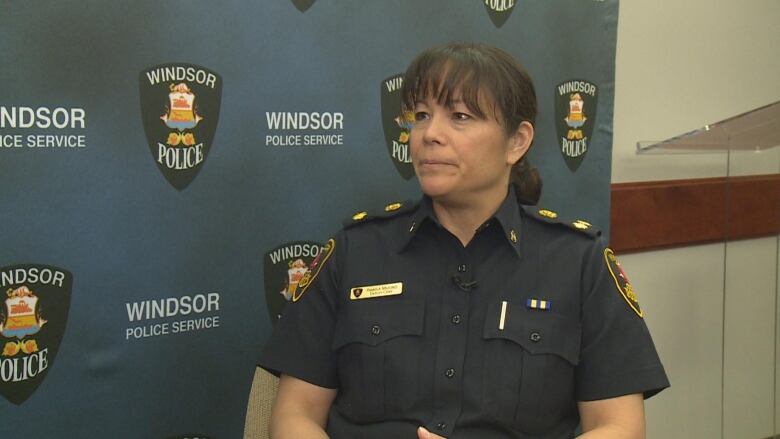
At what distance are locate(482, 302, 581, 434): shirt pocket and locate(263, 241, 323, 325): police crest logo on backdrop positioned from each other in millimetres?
553

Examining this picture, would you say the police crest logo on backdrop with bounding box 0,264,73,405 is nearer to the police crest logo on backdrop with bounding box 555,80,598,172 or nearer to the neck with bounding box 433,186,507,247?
the neck with bounding box 433,186,507,247

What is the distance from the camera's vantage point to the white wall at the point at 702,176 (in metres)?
2.78

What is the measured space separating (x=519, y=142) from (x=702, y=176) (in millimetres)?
1640

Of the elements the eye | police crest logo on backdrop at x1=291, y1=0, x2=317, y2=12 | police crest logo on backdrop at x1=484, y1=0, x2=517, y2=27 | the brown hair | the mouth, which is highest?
Result: police crest logo on backdrop at x1=484, y1=0, x2=517, y2=27

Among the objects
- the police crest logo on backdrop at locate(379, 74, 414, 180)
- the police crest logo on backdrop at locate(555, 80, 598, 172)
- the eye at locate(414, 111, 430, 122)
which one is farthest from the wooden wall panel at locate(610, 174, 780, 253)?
the eye at locate(414, 111, 430, 122)

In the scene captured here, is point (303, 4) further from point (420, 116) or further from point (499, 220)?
point (499, 220)

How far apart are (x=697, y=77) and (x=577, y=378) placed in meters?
→ 1.77

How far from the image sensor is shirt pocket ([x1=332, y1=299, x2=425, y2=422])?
61.9 inches

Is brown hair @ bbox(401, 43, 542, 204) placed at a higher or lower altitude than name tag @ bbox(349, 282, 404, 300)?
higher

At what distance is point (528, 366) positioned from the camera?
5.14 ft

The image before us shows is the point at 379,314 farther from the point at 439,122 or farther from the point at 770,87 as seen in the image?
the point at 770,87

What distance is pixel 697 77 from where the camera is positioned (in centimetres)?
296

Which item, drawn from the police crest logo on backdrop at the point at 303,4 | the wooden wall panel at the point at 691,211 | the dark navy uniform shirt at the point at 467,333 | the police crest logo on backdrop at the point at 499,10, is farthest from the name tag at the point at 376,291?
the wooden wall panel at the point at 691,211

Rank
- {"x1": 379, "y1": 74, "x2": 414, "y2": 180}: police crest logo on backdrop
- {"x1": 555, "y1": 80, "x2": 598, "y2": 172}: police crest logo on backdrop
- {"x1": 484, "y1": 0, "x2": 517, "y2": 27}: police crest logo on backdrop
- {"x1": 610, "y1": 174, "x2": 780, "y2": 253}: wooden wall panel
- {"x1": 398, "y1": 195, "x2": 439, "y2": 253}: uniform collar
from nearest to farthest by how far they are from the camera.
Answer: {"x1": 398, "y1": 195, "x2": 439, "y2": 253}: uniform collar, {"x1": 379, "y1": 74, "x2": 414, "y2": 180}: police crest logo on backdrop, {"x1": 484, "y1": 0, "x2": 517, "y2": 27}: police crest logo on backdrop, {"x1": 555, "y1": 80, "x2": 598, "y2": 172}: police crest logo on backdrop, {"x1": 610, "y1": 174, "x2": 780, "y2": 253}: wooden wall panel
